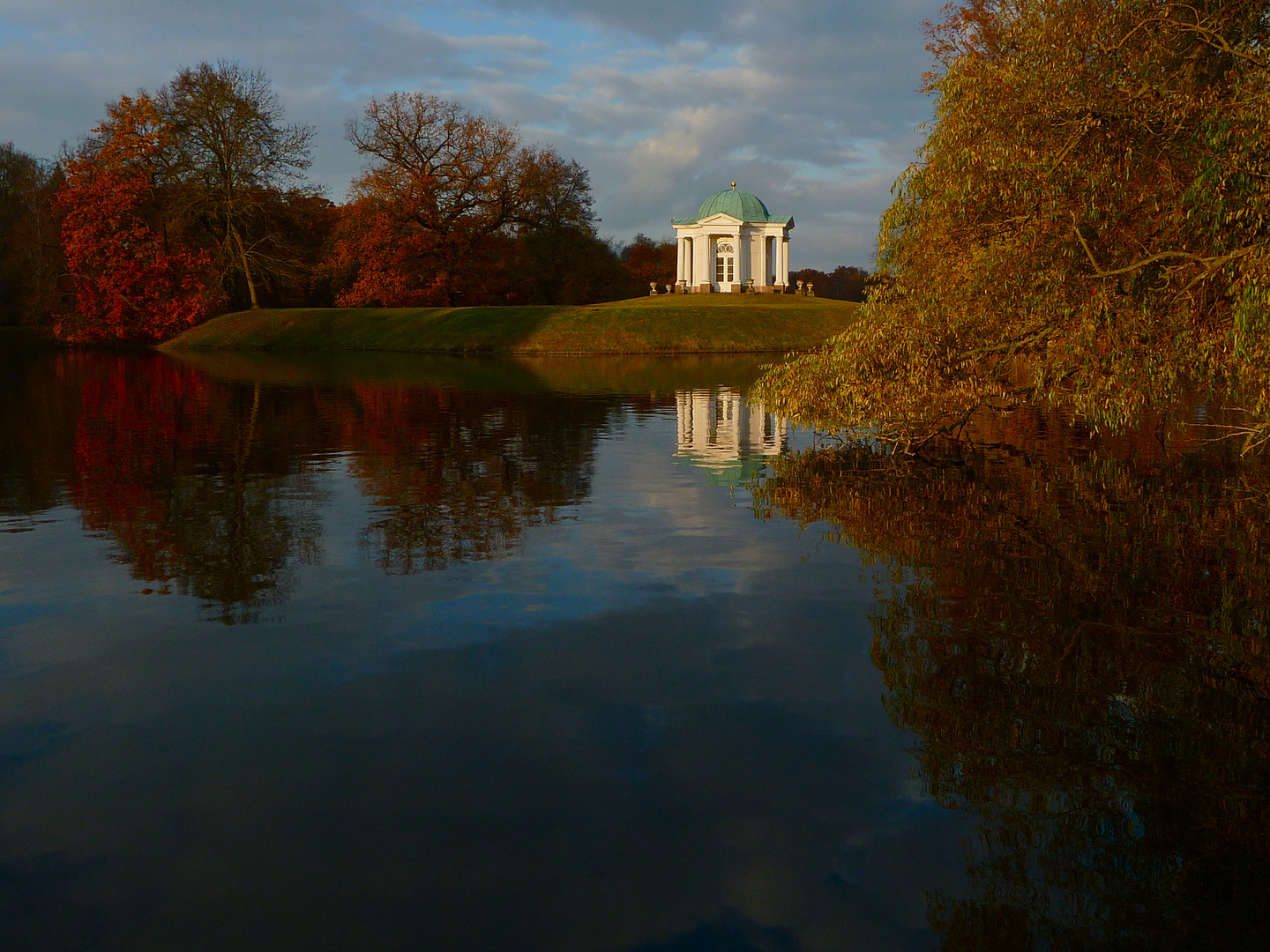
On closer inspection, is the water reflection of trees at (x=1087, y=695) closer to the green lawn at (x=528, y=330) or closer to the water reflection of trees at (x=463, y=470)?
Answer: the water reflection of trees at (x=463, y=470)

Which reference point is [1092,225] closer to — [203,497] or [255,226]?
[203,497]

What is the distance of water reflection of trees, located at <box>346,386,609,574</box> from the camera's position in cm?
1148

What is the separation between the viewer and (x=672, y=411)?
26.3 meters

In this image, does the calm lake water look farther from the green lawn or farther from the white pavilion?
the white pavilion

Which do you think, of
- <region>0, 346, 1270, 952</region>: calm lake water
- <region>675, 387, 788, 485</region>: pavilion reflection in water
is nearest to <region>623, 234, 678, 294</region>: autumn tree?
<region>675, 387, 788, 485</region>: pavilion reflection in water

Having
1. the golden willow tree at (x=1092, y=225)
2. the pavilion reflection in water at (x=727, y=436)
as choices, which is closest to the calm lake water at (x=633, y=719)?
the golden willow tree at (x=1092, y=225)

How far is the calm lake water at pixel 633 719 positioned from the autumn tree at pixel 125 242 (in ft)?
173

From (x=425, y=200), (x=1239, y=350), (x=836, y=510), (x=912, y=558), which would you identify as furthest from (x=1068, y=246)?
(x=425, y=200)

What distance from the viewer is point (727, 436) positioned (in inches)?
842

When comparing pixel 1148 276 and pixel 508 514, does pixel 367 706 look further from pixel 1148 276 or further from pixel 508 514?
pixel 1148 276

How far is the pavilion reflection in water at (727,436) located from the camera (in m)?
17.4

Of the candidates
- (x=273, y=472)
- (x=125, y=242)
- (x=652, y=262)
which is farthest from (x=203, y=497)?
(x=652, y=262)

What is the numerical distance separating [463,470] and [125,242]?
54.4 m

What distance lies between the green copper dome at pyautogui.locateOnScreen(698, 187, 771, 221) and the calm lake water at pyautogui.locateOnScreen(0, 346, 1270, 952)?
87.7 m
